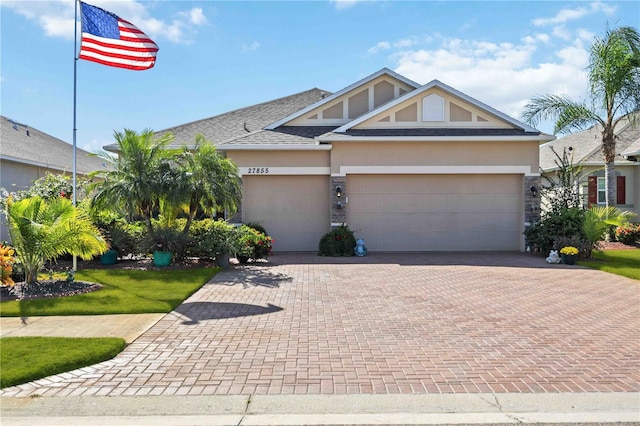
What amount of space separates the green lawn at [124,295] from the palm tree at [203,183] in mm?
1915

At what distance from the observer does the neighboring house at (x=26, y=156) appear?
60.7 ft

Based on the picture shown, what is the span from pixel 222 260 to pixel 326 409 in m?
9.89

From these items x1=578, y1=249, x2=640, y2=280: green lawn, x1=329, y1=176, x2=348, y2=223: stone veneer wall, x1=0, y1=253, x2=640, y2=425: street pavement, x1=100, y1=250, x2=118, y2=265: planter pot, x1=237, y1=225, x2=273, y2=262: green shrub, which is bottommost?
x1=0, y1=253, x2=640, y2=425: street pavement

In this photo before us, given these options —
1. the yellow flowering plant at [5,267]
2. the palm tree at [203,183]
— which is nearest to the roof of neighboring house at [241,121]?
the palm tree at [203,183]

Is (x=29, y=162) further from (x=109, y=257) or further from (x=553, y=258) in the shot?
(x=553, y=258)

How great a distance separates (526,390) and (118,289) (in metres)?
8.47

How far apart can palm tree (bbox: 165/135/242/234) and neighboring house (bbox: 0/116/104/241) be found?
6.73 meters

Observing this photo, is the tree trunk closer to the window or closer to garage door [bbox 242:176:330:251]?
the window

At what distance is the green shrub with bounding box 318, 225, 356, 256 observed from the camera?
16.7m

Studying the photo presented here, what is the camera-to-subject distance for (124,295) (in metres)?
10.2

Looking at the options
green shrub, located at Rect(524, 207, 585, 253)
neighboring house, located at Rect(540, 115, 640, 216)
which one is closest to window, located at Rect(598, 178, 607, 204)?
neighboring house, located at Rect(540, 115, 640, 216)

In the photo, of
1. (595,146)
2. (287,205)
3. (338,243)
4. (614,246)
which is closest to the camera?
(338,243)

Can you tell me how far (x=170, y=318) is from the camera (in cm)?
848

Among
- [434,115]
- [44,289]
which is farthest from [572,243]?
[44,289]
